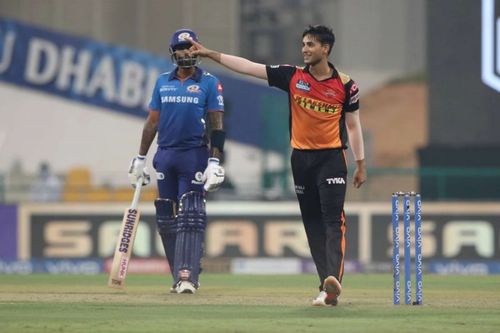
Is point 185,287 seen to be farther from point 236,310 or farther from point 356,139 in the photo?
point 356,139

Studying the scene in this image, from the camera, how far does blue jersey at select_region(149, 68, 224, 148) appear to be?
12.3m

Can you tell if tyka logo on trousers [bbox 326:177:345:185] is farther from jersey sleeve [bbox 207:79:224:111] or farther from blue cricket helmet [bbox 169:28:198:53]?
blue cricket helmet [bbox 169:28:198:53]

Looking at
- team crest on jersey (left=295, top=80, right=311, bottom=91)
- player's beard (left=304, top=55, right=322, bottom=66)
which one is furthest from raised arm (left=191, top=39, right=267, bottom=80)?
player's beard (left=304, top=55, right=322, bottom=66)

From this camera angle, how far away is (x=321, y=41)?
36.4 feet

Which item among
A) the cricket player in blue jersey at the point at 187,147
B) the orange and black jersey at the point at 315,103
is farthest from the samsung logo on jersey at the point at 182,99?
the orange and black jersey at the point at 315,103

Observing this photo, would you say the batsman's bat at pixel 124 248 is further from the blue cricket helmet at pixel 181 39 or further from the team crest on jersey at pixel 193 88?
the blue cricket helmet at pixel 181 39

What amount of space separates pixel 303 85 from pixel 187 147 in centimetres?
158

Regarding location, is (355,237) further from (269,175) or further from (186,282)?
(186,282)

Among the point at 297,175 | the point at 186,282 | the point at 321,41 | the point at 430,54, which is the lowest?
the point at 186,282

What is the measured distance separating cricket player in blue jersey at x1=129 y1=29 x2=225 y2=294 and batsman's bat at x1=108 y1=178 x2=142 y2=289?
0.97 feet

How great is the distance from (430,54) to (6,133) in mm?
12996

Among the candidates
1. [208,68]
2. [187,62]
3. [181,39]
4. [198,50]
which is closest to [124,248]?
[187,62]

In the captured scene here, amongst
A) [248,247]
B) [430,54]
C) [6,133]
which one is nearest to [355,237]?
[248,247]

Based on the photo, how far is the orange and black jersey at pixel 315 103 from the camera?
1116cm
